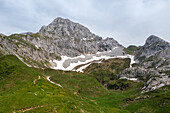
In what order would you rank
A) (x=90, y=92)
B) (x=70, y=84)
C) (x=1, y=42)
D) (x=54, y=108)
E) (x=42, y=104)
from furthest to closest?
(x=1, y=42)
(x=70, y=84)
(x=90, y=92)
(x=42, y=104)
(x=54, y=108)

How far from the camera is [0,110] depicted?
903 inches

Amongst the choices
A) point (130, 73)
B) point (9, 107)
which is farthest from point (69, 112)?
point (130, 73)

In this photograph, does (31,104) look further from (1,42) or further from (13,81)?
(1,42)

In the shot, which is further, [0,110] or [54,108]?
[54,108]

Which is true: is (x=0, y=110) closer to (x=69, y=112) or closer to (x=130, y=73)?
(x=69, y=112)

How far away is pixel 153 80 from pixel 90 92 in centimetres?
5875

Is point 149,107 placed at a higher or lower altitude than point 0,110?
lower

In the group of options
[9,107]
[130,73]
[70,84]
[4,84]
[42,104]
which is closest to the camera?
[9,107]

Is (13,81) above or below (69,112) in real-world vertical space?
above

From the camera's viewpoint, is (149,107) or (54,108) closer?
(54,108)

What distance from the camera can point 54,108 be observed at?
86.8 ft

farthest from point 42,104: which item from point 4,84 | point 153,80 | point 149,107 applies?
point 153,80

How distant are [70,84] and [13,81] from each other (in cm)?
5894

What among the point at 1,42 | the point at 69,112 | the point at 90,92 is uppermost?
the point at 1,42
